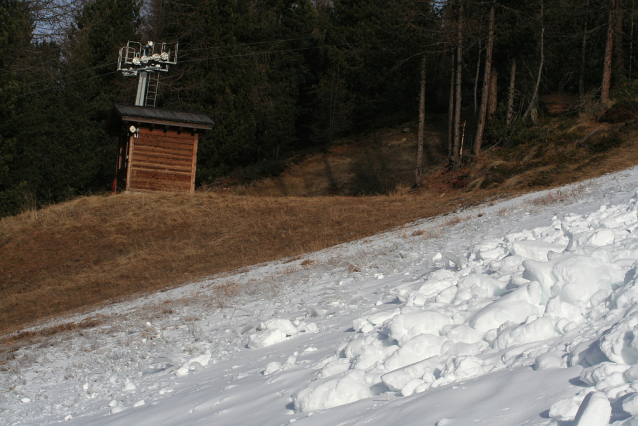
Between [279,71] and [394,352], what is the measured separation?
130 ft

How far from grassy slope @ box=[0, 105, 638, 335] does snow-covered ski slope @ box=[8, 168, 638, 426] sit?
6.64m

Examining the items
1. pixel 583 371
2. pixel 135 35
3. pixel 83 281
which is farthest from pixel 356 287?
pixel 135 35

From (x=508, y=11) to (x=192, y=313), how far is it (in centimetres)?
2479

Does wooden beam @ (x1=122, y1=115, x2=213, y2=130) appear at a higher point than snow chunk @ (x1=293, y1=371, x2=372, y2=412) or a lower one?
higher

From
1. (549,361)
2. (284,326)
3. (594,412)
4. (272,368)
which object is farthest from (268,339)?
(594,412)

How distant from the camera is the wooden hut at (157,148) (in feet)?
80.3

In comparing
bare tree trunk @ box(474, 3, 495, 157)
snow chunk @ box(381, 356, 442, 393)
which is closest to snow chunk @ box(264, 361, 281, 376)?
snow chunk @ box(381, 356, 442, 393)

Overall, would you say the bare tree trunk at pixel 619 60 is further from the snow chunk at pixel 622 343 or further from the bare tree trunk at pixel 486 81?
the snow chunk at pixel 622 343

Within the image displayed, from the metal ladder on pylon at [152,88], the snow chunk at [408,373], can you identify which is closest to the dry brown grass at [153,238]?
the metal ladder on pylon at [152,88]

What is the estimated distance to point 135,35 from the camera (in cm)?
3894

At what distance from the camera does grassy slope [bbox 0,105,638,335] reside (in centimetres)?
1550

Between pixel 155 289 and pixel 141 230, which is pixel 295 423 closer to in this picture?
pixel 155 289

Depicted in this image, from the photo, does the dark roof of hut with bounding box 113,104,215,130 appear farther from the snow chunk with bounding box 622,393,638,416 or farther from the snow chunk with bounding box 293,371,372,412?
the snow chunk with bounding box 622,393,638,416

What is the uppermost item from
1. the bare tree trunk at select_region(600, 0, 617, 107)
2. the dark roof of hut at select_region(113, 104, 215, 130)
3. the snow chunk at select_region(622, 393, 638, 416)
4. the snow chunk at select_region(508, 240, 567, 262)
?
the bare tree trunk at select_region(600, 0, 617, 107)
